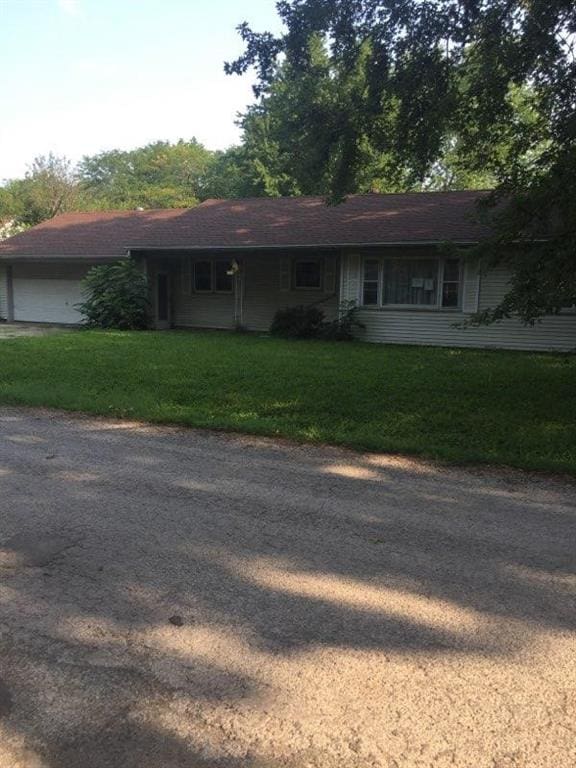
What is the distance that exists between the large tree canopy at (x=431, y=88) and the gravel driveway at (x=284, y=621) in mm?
4559

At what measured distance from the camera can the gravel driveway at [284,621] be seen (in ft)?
8.20

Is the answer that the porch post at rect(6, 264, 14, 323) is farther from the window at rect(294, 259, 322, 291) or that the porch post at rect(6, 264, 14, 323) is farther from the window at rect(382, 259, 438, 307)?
the window at rect(382, 259, 438, 307)

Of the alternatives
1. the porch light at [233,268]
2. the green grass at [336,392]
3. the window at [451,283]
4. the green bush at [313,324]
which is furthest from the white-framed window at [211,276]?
the window at [451,283]

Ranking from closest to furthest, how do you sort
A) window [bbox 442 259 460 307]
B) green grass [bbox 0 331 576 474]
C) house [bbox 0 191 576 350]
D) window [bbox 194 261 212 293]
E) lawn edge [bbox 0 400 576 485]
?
lawn edge [bbox 0 400 576 485] < green grass [bbox 0 331 576 474] < house [bbox 0 191 576 350] < window [bbox 442 259 460 307] < window [bbox 194 261 212 293]

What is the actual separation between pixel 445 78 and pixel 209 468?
Answer: 27.4ft

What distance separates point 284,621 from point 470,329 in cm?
1541

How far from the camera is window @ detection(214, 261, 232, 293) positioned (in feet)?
72.3

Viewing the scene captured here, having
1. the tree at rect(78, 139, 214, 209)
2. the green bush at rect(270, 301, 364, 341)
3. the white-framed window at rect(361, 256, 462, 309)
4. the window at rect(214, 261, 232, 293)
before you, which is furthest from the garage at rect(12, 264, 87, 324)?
the tree at rect(78, 139, 214, 209)

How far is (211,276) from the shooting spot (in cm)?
2223

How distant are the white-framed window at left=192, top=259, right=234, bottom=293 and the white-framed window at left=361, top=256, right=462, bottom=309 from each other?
5245 millimetres

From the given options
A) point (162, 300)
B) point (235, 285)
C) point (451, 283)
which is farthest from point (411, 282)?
point (162, 300)

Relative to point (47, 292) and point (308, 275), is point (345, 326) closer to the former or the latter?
point (308, 275)

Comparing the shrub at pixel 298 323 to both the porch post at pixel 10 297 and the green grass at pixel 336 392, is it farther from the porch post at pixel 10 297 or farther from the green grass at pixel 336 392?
the porch post at pixel 10 297

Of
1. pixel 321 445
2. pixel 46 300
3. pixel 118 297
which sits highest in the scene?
pixel 118 297
